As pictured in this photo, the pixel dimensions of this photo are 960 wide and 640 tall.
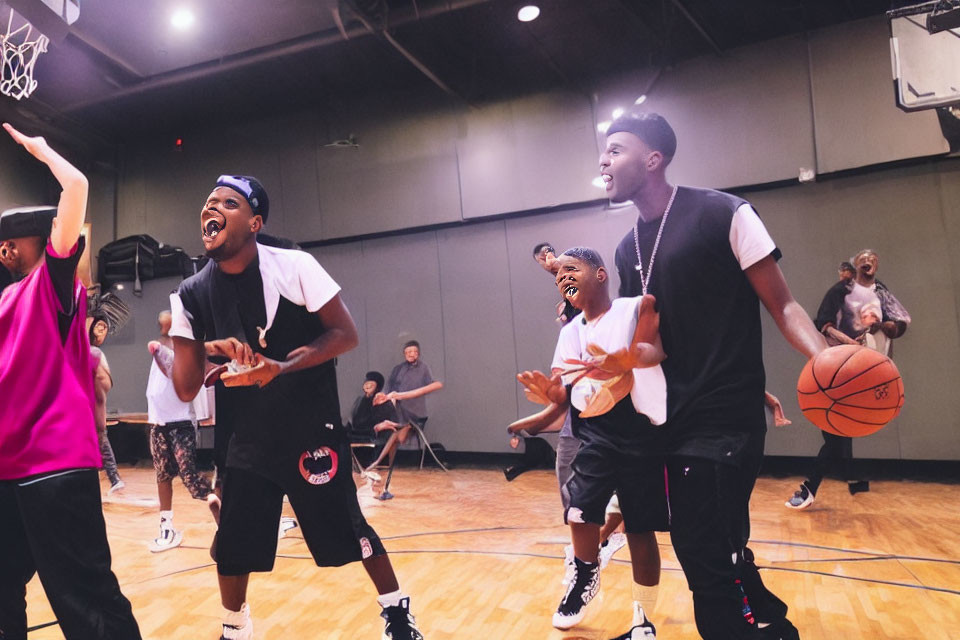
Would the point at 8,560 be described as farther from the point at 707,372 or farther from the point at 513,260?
the point at 513,260

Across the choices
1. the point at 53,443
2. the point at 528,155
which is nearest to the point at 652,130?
the point at 53,443

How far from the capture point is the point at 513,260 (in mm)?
7832

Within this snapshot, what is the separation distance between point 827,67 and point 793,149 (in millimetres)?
846

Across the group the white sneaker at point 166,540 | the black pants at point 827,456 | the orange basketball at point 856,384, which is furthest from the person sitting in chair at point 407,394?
the orange basketball at point 856,384

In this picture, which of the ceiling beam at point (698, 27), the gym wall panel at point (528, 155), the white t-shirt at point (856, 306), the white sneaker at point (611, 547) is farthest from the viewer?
the gym wall panel at point (528, 155)

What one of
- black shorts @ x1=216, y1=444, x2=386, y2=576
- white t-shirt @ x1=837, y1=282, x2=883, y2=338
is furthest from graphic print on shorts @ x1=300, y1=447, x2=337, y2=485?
white t-shirt @ x1=837, y1=282, x2=883, y2=338

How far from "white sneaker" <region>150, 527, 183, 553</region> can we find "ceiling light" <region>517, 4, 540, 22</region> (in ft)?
18.5

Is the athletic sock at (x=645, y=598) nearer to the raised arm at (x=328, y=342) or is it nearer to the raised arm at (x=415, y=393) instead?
the raised arm at (x=328, y=342)

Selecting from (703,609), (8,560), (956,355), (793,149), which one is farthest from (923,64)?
(8,560)

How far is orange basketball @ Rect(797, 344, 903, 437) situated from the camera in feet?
5.46

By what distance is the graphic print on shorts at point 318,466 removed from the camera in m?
2.33

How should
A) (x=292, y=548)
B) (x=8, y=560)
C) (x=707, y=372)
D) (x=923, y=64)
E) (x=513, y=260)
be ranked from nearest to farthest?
(x=707, y=372) → (x=8, y=560) → (x=923, y=64) → (x=292, y=548) → (x=513, y=260)

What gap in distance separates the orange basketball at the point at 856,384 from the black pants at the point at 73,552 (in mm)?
2060

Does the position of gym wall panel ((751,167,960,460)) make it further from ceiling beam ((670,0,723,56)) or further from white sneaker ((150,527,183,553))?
white sneaker ((150,527,183,553))
